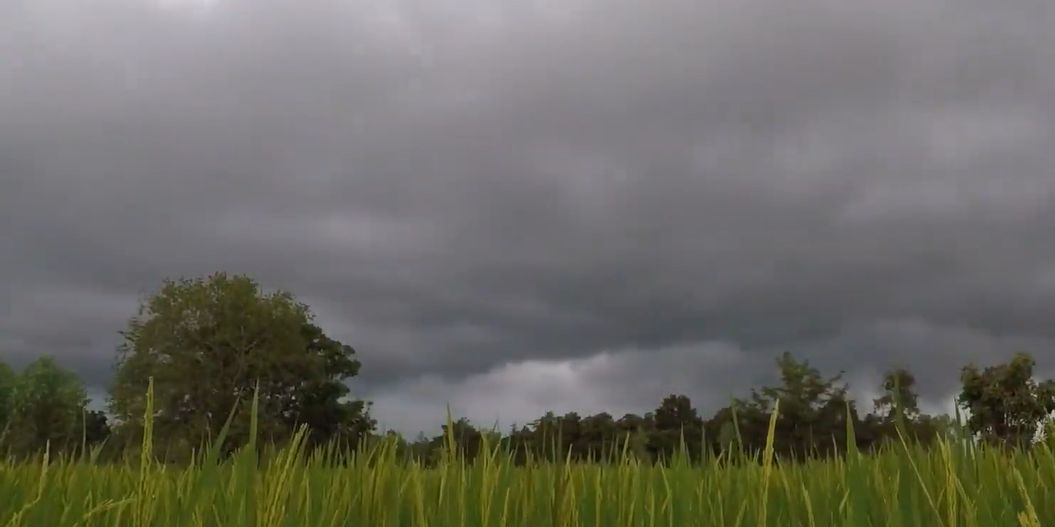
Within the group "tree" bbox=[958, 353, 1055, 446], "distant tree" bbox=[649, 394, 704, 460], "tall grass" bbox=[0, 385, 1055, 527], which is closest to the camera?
"tall grass" bbox=[0, 385, 1055, 527]

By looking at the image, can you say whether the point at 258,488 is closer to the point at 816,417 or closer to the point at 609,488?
the point at 609,488

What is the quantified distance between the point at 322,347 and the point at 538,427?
55.9 metres

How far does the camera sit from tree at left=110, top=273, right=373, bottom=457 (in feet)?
162

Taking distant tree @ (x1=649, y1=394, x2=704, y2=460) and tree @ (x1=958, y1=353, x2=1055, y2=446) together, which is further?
tree @ (x1=958, y1=353, x2=1055, y2=446)

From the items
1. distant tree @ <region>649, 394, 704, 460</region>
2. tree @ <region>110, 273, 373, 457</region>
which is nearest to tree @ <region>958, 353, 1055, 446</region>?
tree @ <region>110, 273, 373, 457</region>

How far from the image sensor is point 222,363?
5072 cm

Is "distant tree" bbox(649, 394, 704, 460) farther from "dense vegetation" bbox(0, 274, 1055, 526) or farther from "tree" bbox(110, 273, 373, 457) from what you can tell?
"tree" bbox(110, 273, 373, 457)

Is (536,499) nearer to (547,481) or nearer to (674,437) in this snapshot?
(547,481)

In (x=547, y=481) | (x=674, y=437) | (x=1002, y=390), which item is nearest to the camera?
(x=547, y=481)

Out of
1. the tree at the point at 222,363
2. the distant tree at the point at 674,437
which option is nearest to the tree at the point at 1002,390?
the tree at the point at 222,363

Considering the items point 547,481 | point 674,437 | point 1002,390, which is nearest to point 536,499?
point 547,481

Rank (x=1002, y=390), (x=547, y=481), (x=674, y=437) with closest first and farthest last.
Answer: (x=547, y=481) → (x=674, y=437) → (x=1002, y=390)

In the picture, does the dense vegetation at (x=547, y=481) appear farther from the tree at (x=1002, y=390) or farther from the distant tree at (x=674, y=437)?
the tree at (x=1002, y=390)

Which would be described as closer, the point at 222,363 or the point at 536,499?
the point at 536,499
